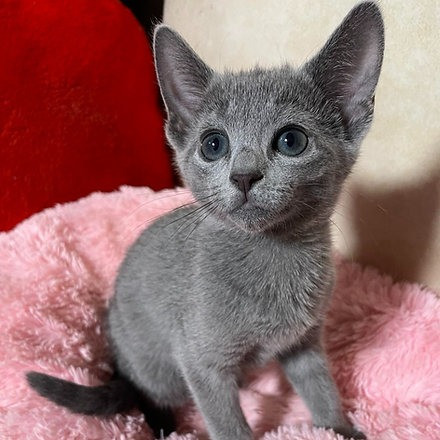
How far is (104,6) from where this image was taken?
1568 millimetres

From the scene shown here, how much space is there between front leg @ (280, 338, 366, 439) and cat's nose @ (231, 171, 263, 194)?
43cm

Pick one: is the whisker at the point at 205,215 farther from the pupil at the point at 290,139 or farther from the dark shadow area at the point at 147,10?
the dark shadow area at the point at 147,10

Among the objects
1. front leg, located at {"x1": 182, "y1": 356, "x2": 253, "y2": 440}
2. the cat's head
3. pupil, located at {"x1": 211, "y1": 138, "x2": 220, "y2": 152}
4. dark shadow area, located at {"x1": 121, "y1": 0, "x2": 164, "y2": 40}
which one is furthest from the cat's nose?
dark shadow area, located at {"x1": 121, "y1": 0, "x2": 164, "y2": 40}

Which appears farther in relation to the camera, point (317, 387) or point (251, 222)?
point (317, 387)

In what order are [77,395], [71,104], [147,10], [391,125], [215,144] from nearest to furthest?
[215,144]
[77,395]
[391,125]
[71,104]
[147,10]

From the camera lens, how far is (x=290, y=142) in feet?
2.75

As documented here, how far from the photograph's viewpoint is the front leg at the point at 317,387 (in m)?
1.06

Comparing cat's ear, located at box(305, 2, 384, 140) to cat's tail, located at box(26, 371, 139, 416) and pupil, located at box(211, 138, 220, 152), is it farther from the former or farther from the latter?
cat's tail, located at box(26, 371, 139, 416)

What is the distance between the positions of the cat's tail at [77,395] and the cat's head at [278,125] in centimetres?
43

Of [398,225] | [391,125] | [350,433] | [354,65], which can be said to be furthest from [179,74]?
[350,433]

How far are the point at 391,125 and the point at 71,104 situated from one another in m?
0.84

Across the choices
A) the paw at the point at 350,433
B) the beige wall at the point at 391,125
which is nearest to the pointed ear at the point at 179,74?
the beige wall at the point at 391,125

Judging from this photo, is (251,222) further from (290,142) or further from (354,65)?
(354,65)

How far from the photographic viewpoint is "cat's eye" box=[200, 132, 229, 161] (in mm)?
875
